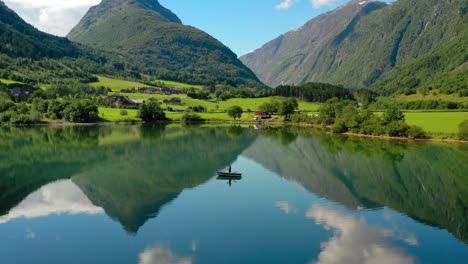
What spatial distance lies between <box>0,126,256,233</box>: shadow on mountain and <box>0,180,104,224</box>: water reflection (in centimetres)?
76

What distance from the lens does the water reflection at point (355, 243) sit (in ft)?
81.0

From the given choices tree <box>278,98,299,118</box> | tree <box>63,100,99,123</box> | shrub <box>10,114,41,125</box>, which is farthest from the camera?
tree <box>278,98,299,118</box>

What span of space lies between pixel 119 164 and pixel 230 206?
26399 millimetres

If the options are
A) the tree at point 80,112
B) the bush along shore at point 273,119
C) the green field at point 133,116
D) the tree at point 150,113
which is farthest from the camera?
the tree at point 150,113

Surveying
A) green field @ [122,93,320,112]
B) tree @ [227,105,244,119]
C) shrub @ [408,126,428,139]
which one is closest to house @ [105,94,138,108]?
green field @ [122,93,320,112]

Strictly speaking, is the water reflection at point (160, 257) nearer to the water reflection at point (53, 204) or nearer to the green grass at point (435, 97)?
the water reflection at point (53, 204)

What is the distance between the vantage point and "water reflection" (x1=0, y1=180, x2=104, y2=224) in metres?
33.6

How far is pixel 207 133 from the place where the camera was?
102 meters

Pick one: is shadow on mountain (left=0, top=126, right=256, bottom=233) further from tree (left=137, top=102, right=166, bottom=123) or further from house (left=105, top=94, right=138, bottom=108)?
house (left=105, top=94, right=138, bottom=108)

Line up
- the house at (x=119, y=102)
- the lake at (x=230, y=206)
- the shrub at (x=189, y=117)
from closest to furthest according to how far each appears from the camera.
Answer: the lake at (x=230, y=206), the shrub at (x=189, y=117), the house at (x=119, y=102)

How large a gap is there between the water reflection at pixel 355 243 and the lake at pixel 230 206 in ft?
0.37

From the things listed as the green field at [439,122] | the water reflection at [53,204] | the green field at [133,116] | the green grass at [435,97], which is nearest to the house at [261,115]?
the green field at [133,116]

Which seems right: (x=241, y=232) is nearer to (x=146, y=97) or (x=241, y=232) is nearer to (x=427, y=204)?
(x=427, y=204)

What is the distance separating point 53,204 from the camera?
3678 cm
